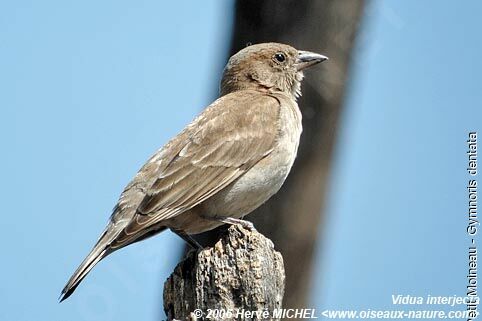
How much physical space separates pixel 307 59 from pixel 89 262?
227 centimetres

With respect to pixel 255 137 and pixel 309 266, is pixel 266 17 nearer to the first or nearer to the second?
pixel 255 137

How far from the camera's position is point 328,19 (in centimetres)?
742

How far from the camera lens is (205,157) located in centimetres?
668

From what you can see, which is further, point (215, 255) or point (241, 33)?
point (241, 33)

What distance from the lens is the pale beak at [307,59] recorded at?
7344 mm

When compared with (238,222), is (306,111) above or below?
above

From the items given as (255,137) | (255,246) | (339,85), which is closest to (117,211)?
(255,137)

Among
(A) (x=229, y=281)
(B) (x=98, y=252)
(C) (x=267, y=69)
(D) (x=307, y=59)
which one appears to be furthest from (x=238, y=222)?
(C) (x=267, y=69)

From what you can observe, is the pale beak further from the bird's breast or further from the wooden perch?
the wooden perch

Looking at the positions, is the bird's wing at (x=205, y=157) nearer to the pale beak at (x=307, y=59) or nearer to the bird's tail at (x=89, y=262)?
the bird's tail at (x=89, y=262)

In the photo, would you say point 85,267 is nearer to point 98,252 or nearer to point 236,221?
point 98,252

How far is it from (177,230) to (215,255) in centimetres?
127

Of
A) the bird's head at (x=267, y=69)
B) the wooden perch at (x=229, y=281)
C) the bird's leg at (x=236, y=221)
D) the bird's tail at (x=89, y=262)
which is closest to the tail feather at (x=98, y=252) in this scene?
the bird's tail at (x=89, y=262)

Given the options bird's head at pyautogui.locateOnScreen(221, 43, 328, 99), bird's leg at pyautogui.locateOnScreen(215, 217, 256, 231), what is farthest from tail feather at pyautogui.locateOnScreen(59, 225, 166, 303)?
bird's head at pyautogui.locateOnScreen(221, 43, 328, 99)
